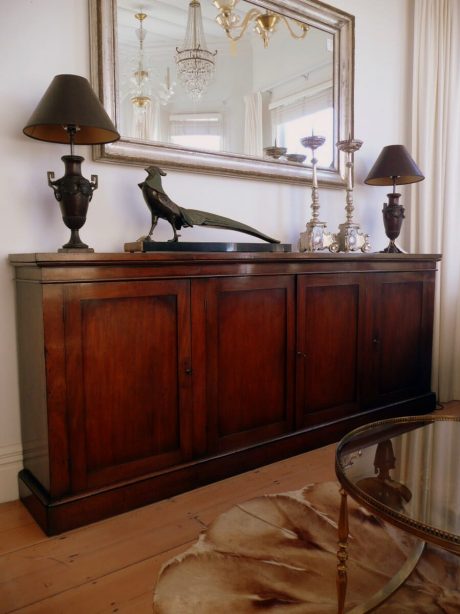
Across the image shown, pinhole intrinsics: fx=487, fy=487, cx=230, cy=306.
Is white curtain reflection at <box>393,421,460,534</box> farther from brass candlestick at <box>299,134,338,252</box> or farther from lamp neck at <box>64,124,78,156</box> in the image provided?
lamp neck at <box>64,124,78,156</box>

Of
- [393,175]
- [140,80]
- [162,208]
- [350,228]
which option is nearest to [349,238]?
[350,228]

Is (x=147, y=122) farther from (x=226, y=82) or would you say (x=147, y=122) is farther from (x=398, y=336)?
(x=398, y=336)

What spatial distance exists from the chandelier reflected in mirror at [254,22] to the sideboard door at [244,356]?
127 cm

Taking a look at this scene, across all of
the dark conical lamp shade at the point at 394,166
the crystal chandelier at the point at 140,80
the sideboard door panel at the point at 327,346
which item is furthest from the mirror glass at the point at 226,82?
the sideboard door panel at the point at 327,346

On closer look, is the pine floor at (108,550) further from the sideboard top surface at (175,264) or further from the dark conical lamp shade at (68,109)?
the dark conical lamp shade at (68,109)

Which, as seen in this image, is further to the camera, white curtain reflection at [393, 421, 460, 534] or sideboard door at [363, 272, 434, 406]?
sideboard door at [363, 272, 434, 406]

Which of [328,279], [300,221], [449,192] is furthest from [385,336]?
[449,192]

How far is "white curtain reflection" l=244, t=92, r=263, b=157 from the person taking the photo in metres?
2.45

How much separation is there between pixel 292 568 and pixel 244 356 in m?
0.84

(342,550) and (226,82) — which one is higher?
(226,82)

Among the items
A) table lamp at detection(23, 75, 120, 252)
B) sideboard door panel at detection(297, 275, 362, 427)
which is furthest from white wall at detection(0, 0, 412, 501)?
sideboard door panel at detection(297, 275, 362, 427)

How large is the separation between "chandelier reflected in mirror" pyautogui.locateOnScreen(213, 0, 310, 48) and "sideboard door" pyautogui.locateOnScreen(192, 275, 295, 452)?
1.27m

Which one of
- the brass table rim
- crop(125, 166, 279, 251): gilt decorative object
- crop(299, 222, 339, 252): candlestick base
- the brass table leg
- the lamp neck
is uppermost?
the lamp neck

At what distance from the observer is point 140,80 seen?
2.11 m
